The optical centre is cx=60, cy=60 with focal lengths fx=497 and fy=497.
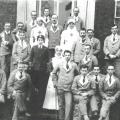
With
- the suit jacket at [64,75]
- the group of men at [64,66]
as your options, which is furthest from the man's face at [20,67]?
the suit jacket at [64,75]

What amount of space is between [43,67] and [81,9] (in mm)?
2504

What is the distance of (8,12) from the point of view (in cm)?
1424

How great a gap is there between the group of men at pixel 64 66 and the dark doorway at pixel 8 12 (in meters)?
1.08

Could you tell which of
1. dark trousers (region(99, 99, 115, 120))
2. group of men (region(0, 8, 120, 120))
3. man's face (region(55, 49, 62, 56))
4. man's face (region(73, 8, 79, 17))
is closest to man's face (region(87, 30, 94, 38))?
group of men (region(0, 8, 120, 120))

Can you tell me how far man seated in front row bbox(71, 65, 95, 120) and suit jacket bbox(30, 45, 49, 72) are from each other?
3.81 feet

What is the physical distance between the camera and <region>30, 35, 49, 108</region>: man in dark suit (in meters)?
12.0

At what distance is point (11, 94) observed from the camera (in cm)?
1140

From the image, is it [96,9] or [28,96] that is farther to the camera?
[96,9]

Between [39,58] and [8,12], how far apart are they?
9.17 feet

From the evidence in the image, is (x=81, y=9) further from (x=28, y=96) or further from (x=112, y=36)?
(x=28, y=96)

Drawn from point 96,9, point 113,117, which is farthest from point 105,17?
point 113,117

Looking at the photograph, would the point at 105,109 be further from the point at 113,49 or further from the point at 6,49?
the point at 6,49

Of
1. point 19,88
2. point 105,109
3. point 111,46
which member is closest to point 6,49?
point 19,88

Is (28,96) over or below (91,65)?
below
